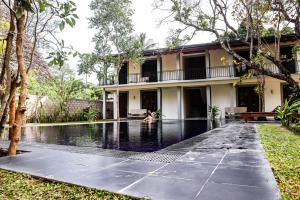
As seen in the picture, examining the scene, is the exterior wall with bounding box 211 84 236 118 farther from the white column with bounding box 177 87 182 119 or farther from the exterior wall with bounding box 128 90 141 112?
the exterior wall with bounding box 128 90 141 112

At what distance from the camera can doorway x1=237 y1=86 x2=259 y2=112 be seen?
1736 cm

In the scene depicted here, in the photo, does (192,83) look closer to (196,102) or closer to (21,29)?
(196,102)

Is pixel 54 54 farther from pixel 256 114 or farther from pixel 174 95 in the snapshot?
pixel 174 95

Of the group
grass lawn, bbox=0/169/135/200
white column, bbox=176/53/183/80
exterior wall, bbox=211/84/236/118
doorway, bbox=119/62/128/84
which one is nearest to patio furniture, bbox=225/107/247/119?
exterior wall, bbox=211/84/236/118

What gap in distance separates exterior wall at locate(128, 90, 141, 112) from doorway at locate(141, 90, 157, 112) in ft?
1.11

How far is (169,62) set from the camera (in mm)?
20250

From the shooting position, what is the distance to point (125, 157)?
3859 mm

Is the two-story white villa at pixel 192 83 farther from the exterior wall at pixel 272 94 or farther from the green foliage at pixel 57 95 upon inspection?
the green foliage at pixel 57 95

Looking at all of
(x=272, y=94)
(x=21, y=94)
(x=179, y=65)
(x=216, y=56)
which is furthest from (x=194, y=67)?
(x=21, y=94)

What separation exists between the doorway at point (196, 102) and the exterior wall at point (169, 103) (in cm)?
145

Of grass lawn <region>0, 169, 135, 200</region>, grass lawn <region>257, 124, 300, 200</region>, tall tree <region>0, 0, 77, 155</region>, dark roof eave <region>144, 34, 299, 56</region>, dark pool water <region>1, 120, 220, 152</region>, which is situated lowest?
grass lawn <region>0, 169, 135, 200</region>

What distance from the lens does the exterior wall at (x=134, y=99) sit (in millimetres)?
20944

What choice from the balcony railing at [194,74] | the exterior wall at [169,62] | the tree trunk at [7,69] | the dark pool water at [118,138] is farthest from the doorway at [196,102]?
the tree trunk at [7,69]

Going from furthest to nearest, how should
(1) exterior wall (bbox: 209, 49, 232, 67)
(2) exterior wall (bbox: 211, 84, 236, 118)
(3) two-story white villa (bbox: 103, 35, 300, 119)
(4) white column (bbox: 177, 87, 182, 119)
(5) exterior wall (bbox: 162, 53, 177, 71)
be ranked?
(5) exterior wall (bbox: 162, 53, 177, 71), (1) exterior wall (bbox: 209, 49, 232, 67), (4) white column (bbox: 177, 87, 182, 119), (2) exterior wall (bbox: 211, 84, 236, 118), (3) two-story white villa (bbox: 103, 35, 300, 119)
